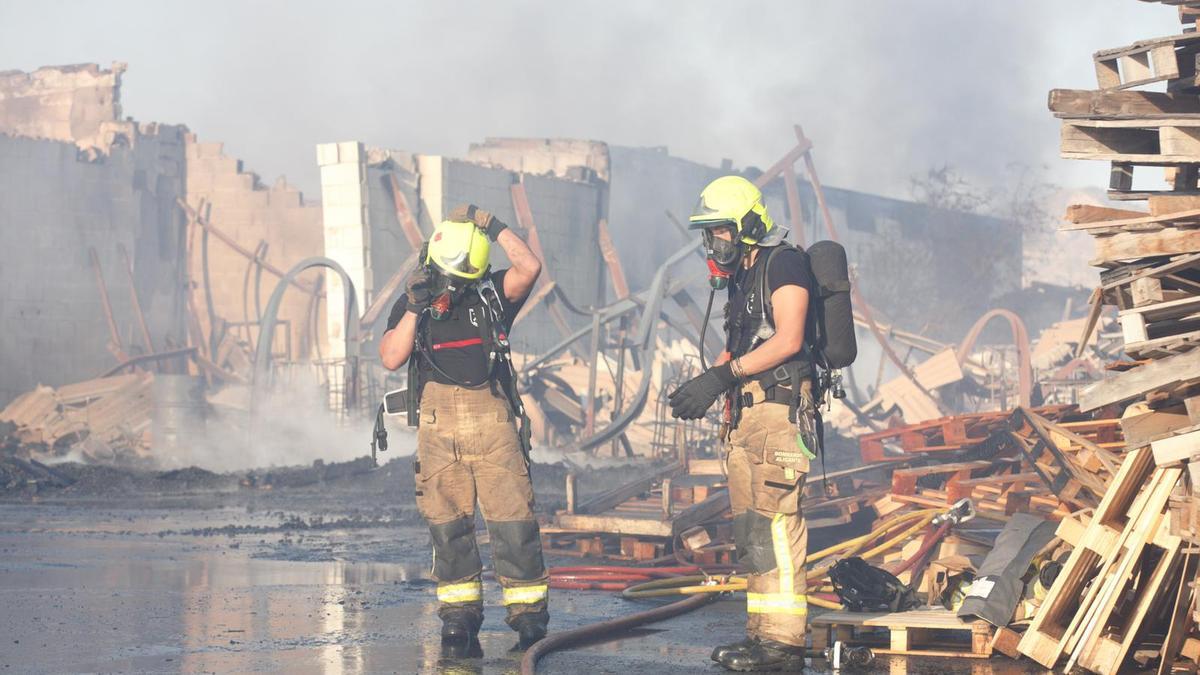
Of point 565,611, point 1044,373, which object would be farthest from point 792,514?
point 1044,373

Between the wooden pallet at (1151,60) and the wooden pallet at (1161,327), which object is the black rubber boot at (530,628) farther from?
the wooden pallet at (1151,60)

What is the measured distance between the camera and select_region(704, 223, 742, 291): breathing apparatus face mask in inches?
237

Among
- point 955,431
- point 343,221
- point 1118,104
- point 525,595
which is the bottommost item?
point 525,595

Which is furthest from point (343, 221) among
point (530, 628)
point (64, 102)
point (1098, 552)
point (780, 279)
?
point (1098, 552)

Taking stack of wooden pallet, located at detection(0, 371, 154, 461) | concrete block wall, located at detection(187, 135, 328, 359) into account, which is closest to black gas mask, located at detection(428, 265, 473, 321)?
stack of wooden pallet, located at detection(0, 371, 154, 461)

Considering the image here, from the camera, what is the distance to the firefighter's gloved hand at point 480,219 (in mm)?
6414

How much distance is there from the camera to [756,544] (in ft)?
18.8

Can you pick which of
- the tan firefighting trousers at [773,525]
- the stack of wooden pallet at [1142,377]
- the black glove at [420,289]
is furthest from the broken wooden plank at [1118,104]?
the black glove at [420,289]

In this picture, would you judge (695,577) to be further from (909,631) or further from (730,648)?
(730,648)

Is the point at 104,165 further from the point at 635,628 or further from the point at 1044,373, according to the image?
the point at 635,628

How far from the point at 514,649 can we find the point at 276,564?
3.93 m

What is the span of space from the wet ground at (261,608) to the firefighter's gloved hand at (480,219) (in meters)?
1.83

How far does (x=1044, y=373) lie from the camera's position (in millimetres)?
26625

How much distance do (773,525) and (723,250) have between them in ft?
3.81
